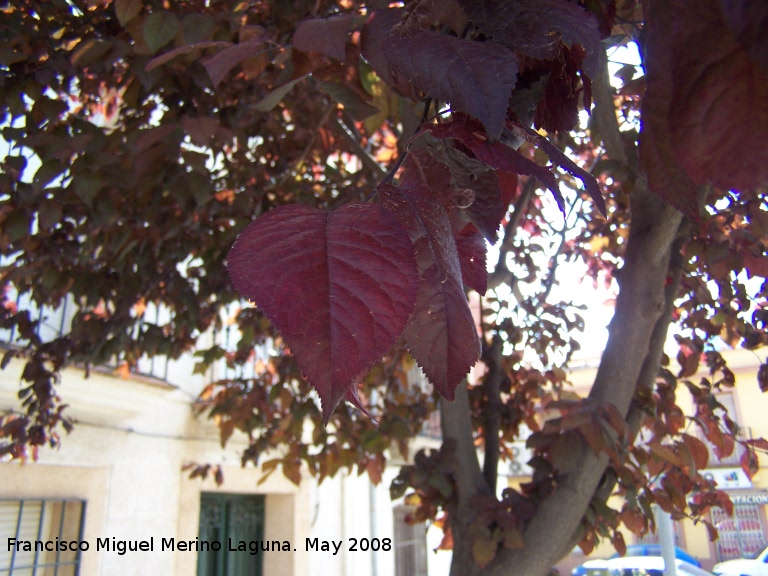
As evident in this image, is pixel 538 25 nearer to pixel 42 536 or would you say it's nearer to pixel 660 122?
pixel 660 122

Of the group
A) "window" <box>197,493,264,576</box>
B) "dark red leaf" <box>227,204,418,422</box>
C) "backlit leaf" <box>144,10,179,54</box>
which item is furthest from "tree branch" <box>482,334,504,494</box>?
"window" <box>197,493,264,576</box>

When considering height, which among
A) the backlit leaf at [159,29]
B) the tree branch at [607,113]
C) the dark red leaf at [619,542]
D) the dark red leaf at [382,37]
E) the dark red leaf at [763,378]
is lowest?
the dark red leaf at [619,542]

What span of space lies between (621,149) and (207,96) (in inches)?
65.1

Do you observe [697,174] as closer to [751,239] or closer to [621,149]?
[621,149]

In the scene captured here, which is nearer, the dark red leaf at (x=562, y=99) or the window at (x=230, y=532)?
the dark red leaf at (x=562, y=99)

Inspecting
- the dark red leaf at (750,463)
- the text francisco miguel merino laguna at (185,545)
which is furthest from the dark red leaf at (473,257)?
the text francisco miguel merino laguna at (185,545)

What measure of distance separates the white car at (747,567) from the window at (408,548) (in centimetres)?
468

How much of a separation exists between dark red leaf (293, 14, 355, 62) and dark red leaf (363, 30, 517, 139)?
573 millimetres

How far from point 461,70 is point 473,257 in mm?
200

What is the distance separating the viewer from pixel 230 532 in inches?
233

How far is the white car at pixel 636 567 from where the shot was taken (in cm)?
761

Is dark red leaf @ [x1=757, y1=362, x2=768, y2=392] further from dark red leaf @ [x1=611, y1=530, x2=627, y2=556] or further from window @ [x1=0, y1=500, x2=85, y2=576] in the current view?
window @ [x1=0, y1=500, x2=85, y2=576]

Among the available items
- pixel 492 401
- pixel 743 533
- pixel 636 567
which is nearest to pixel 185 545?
pixel 492 401

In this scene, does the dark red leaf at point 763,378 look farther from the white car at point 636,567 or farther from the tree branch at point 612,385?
the white car at point 636,567
